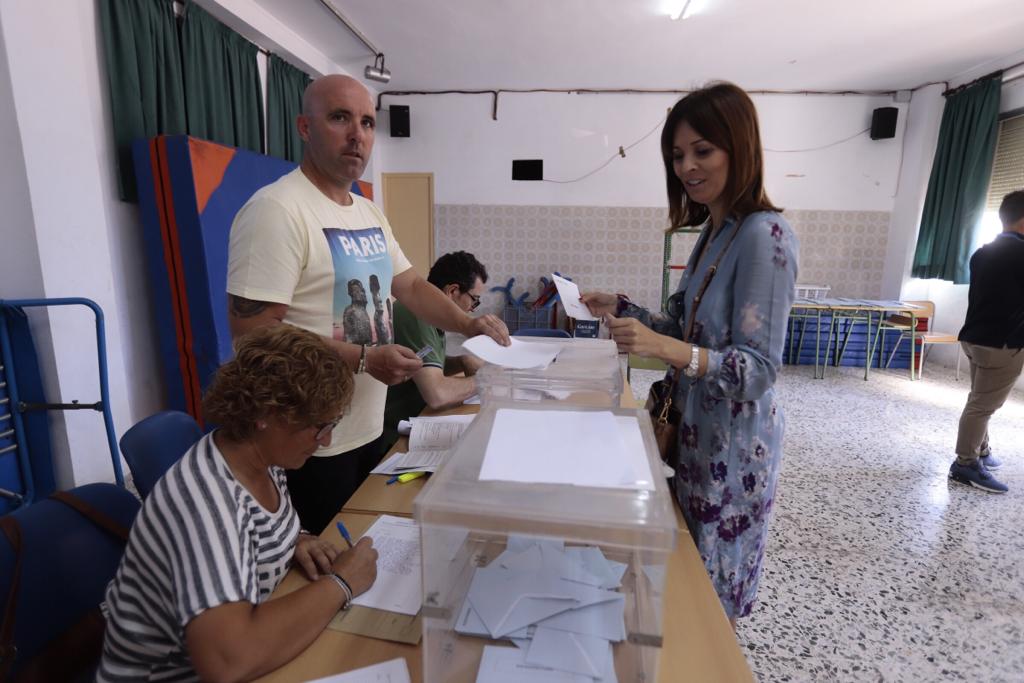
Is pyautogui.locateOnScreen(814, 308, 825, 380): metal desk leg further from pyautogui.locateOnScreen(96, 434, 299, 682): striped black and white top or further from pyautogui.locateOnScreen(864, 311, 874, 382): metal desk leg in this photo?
pyautogui.locateOnScreen(96, 434, 299, 682): striped black and white top

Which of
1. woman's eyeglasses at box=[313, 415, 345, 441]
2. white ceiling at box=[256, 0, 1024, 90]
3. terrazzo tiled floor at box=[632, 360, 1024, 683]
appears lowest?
terrazzo tiled floor at box=[632, 360, 1024, 683]

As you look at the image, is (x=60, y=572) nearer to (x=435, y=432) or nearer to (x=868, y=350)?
(x=435, y=432)

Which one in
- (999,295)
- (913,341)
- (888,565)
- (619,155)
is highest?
(619,155)

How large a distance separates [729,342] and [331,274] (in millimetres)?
950

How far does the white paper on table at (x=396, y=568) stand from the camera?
2.87ft

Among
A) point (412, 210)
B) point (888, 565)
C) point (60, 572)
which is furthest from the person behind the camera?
point (412, 210)

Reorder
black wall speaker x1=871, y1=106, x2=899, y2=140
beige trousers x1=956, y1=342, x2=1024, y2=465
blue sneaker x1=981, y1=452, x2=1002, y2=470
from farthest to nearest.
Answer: black wall speaker x1=871, y1=106, x2=899, y2=140, blue sneaker x1=981, y1=452, x2=1002, y2=470, beige trousers x1=956, y1=342, x2=1024, y2=465

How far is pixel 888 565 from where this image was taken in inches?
84.1

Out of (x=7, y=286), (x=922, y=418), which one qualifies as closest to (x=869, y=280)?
(x=922, y=418)

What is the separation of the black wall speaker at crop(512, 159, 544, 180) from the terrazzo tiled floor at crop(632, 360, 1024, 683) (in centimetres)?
356

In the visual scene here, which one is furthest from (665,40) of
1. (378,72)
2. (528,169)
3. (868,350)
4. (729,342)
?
(729,342)

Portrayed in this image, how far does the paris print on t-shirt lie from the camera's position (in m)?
1.35

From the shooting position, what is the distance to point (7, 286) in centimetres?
215

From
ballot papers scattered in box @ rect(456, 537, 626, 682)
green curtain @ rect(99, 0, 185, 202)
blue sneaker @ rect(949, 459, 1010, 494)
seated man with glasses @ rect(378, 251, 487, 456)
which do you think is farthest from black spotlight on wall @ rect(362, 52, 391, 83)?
blue sneaker @ rect(949, 459, 1010, 494)
